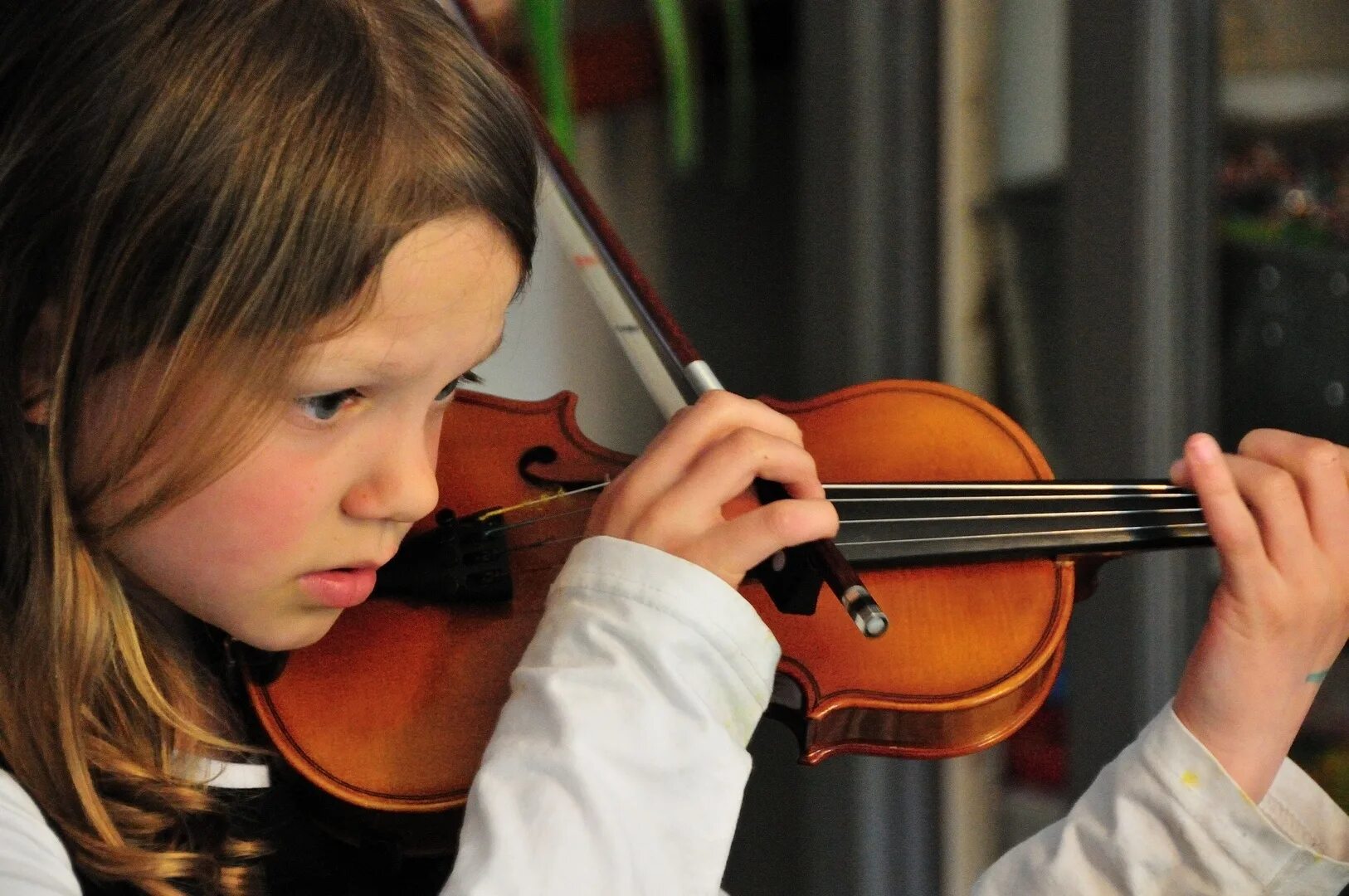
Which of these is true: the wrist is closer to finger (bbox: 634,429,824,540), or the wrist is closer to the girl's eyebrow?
finger (bbox: 634,429,824,540)

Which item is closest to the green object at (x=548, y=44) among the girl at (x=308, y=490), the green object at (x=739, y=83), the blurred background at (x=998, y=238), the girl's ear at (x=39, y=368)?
the blurred background at (x=998, y=238)

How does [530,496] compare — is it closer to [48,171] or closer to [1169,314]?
[48,171]

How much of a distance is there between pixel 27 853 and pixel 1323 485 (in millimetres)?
629

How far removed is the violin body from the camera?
628 mm

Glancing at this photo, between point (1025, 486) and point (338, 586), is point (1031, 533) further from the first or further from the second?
point (338, 586)

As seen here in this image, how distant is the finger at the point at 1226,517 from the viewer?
2.12 feet

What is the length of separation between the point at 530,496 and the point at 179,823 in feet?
0.82

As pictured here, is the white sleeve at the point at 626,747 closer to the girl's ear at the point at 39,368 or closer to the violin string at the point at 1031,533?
the violin string at the point at 1031,533

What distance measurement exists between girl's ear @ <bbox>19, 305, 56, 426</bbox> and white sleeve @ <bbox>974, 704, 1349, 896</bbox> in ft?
1.80

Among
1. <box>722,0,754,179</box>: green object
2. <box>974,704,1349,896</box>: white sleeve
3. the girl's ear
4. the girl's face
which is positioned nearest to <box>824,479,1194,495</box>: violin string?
<box>974,704,1349,896</box>: white sleeve

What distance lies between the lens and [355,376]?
0.54m

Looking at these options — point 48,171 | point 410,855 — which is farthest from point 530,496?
point 48,171

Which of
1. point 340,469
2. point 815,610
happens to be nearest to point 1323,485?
point 815,610

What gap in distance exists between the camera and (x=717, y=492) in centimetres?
59
